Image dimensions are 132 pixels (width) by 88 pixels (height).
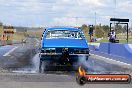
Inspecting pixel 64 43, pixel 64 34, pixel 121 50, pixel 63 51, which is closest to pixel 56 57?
pixel 63 51

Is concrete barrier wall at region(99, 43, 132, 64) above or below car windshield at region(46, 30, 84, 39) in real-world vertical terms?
below

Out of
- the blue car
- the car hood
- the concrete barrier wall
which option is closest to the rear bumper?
the blue car

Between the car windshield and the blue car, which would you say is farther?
the car windshield

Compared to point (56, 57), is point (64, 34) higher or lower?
higher

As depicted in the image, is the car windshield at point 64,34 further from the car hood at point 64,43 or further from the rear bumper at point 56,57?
the rear bumper at point 56,57

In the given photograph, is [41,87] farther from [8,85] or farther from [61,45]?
[61,45]

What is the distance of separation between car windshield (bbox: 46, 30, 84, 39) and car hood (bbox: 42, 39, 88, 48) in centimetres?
86

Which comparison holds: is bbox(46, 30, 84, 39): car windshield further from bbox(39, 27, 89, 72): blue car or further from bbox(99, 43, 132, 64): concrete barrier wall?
bbox(99, 43, 132, 64): concrete barrier wall

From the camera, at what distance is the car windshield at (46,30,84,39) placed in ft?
61.8

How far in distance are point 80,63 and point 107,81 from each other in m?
13.0

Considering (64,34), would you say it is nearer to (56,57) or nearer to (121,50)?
(56,57)

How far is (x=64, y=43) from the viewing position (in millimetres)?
17375

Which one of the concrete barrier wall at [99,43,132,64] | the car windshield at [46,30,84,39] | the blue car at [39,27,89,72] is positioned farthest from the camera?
the concrete barrier wall at [99,43,132,64]

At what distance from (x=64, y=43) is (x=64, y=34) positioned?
5.90 ft
